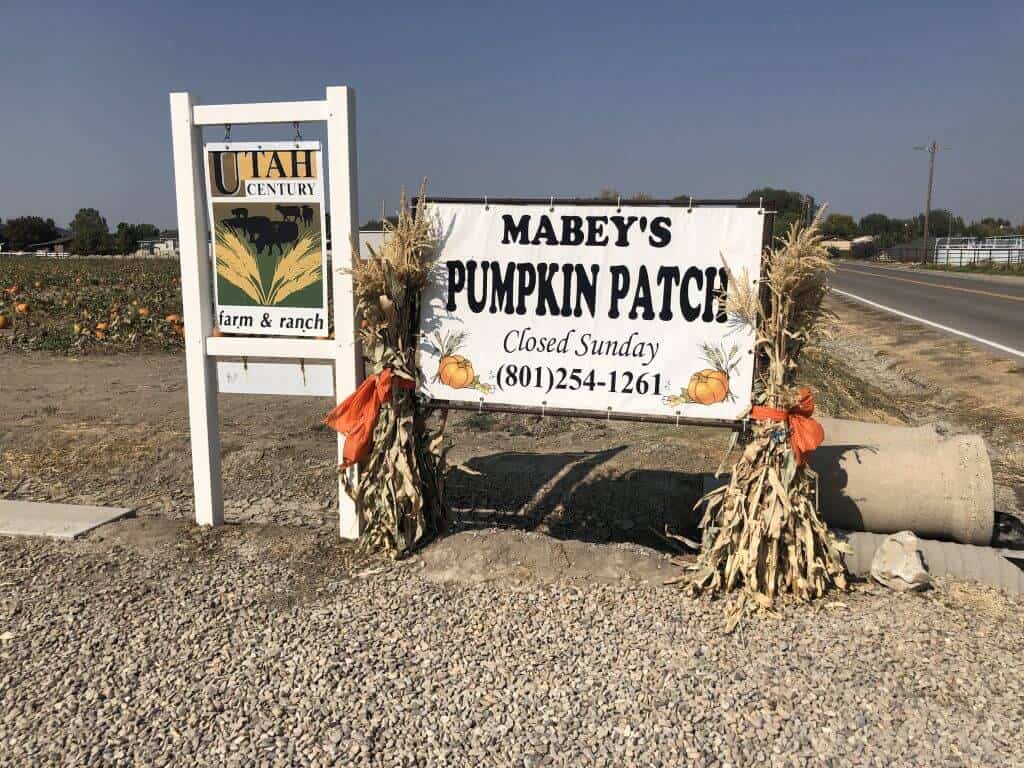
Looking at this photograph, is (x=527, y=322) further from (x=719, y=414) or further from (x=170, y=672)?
(x=170, y=672)

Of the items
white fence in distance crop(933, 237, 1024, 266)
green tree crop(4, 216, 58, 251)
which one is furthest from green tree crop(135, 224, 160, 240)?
white fence in distance crop(933, 237, 1024, 266)

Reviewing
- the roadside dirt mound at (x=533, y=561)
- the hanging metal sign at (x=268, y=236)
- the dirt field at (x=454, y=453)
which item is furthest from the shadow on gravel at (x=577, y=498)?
the hanging metal sign at (x=268, y=236)

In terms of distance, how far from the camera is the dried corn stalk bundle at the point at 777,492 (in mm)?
3977

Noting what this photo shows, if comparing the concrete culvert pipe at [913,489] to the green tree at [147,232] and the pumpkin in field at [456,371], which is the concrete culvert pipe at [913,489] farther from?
the green tree at [147,232]

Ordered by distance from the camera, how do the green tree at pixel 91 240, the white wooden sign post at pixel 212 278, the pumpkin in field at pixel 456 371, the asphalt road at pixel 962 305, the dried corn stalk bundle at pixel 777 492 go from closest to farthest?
1. the dried corn stalk bundle at pixel 777 492
2. the white wooden sign post at pixel 212 278
3. the pumpkin in field at pixel 456 371
4. the asphalt road at pixel 962 305
5. the green tree at pixel 91 240

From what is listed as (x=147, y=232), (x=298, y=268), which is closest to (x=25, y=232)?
(x=147, y=232)

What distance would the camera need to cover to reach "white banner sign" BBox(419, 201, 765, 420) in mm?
4305

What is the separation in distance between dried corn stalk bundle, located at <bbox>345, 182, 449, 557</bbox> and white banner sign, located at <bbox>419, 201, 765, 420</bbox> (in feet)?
0.39

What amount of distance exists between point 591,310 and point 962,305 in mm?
20855

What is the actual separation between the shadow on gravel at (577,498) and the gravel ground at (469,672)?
140cm

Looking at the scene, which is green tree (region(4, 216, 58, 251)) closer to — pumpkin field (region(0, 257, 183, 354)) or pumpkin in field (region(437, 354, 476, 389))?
pumpkin field (region(0, 257, 183, 354))

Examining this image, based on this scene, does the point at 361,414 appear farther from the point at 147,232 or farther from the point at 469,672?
the point at 147,232

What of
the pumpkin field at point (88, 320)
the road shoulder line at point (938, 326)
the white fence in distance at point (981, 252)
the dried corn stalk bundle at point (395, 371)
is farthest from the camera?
the white fence in distance at point (981, 252)

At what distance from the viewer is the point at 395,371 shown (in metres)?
4.55
